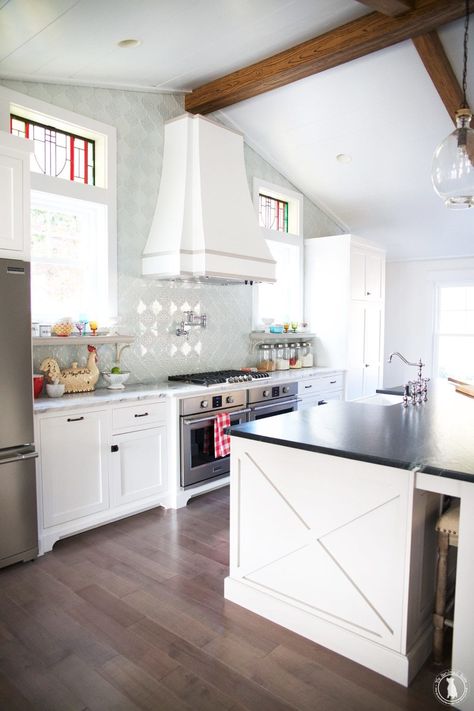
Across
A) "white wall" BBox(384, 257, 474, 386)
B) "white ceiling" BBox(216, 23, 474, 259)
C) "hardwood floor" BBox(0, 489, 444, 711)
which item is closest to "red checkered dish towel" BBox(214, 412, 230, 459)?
"hardwood floor" BBox(0, 489, 444, 711)

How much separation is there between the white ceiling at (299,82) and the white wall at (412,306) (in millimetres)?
460

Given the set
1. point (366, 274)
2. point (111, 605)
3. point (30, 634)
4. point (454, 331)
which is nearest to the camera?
point (30, 634)

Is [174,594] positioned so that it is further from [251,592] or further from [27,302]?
[27,302]

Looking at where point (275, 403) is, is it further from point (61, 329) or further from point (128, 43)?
point (128, 43)

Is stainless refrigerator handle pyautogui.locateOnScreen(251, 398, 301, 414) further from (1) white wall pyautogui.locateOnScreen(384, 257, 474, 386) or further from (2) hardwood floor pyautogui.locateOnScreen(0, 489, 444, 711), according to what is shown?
(1) white wall pyautogui.locateOnScreen(384, 257, 474, 386)

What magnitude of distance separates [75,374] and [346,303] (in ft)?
11.1

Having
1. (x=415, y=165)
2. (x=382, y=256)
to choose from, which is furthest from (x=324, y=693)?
(x=382, y=256)

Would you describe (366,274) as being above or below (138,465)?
above

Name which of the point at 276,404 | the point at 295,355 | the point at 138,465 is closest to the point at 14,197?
the point at 138,465

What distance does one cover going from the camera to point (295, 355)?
613 cm

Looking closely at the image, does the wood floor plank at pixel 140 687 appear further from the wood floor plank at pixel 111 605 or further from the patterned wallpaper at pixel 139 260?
the patterned wallpaper at pixel 139 260

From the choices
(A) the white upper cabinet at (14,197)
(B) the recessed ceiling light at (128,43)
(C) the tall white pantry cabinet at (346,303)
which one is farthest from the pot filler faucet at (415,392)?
(C) the tall white pantry cabinet at (346,303)

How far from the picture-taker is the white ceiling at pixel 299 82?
9.82ft

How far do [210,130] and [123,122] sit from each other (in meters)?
0.73
